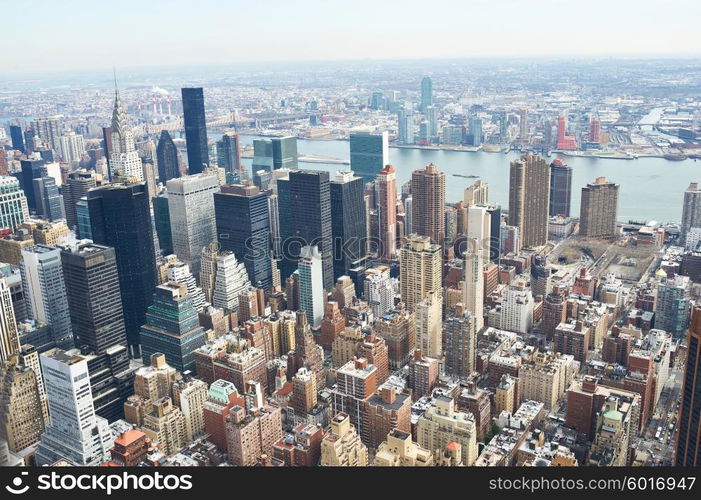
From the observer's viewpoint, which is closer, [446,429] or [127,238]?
[446,429]

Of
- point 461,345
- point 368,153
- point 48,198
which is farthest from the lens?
point 368,153

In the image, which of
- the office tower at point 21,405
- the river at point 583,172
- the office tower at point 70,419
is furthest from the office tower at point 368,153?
the office tower at point 70,419

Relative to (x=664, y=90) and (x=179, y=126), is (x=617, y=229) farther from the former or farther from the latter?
(x=179, y=126)

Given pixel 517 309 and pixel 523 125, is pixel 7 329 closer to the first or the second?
pixel 517 309

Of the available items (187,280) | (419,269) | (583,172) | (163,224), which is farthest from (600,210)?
(163,224)

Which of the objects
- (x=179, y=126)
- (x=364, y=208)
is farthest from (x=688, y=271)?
(x=179, y=126)

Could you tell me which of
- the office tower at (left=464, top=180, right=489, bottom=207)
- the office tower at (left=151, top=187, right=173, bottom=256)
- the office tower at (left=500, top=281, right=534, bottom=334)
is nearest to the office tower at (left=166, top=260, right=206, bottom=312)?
the office tower at (left=151, top=187, right=173, bottom=256)

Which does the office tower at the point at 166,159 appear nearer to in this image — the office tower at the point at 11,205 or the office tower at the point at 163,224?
the office tower at the point at 163,224
